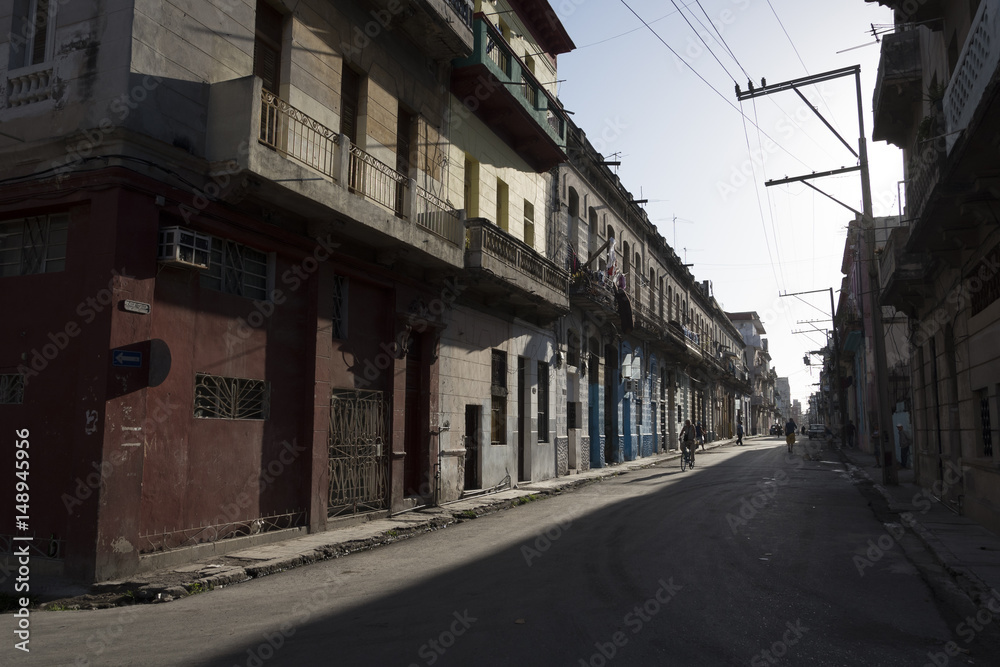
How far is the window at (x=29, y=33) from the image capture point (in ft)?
30.0

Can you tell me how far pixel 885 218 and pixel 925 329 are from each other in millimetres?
21663

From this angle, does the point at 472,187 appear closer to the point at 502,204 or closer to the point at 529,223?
the point at 502,204

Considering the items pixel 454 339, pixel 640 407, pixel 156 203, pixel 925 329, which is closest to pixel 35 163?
pixel 156 203

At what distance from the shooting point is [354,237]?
39.4ft

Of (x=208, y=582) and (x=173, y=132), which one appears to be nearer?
(x=208, y=582)

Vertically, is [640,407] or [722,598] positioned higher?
[640,407]

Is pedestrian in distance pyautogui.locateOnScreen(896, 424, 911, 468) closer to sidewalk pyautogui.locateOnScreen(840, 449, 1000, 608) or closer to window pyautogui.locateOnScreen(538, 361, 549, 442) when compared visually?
sidewalk pyautogui.locateOnScreen(840, 449, 1000, 608)

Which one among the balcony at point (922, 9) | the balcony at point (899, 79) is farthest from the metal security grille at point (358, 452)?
the balcony at point (899, 79)

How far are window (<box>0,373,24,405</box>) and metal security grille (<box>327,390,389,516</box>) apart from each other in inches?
172

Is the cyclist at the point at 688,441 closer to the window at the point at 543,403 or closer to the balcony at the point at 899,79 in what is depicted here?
the window at the point at 543,403

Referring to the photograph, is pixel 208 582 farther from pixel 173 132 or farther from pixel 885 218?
pixel 885 218

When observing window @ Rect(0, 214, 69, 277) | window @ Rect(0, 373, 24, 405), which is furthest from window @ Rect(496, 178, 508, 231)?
window @ Rect(0, 373, 24, 405)

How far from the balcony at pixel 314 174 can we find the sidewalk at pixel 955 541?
9.03 m

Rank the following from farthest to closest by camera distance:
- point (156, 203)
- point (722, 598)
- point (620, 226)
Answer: point (620, 226), point (156, 203), point (722, 598)
